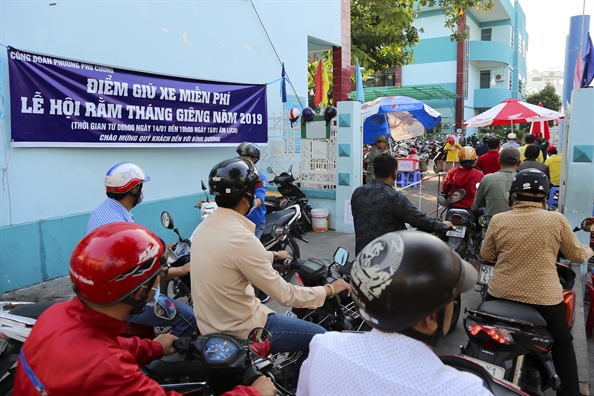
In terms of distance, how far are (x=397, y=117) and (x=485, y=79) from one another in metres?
27.6

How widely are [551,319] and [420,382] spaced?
2.19m

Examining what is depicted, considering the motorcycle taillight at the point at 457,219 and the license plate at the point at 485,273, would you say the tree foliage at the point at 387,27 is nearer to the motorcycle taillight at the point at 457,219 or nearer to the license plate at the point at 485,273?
the motorcycle taillight at the point at 457,219

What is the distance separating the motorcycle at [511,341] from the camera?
269 centimetres

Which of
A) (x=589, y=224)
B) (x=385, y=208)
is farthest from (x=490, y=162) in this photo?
(x=385, y=208)

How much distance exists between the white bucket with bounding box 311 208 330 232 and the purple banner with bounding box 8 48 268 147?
1.85 metres

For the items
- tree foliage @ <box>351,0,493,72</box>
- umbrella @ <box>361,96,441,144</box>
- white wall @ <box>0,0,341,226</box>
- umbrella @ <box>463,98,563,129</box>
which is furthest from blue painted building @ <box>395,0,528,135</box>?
white wall @ <box>0,0,341,226</box>

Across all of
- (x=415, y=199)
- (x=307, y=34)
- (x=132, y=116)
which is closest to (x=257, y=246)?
(x=132, y=116)

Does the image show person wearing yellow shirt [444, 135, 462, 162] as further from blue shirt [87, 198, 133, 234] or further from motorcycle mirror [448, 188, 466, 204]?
blue shirt [87, 198, 133, 234]

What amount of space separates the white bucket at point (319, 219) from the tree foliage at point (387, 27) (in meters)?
8.36

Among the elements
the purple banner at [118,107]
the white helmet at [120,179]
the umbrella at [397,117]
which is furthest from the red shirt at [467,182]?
the umbrella at [397,117]

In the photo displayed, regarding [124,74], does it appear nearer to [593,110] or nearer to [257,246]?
[257,246]

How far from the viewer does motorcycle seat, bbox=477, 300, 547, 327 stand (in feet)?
9.03

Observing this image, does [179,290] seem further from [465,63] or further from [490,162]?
[465,63]

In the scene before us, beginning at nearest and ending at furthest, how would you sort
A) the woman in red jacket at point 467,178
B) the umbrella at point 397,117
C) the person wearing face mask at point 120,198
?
1. the person wearing face mask at point 120,198
2. the woman in red jacket at point 467,178
3. the umbrella at point 397,117
